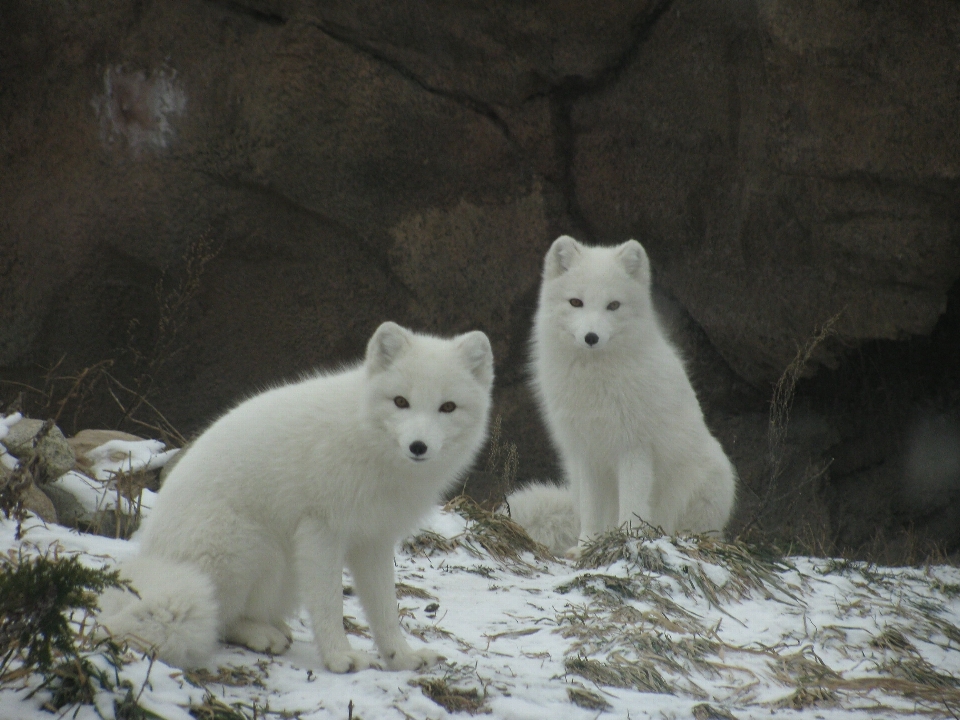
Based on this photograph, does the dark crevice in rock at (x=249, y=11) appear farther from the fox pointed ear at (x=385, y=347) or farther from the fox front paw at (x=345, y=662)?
the fox front paw at (x=345, y=662)

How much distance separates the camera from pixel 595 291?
5.01 metres

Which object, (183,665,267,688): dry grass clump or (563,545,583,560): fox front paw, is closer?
(183,665,267,688): dry grass clump

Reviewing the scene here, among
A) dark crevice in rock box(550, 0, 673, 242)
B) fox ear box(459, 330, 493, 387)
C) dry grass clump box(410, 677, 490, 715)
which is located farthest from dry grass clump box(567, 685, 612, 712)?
dark crevice in rock box(550, 0, 673, 242)

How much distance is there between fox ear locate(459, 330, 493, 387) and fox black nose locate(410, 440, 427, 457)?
0.42 meters

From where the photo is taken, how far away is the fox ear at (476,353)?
10.5 ft

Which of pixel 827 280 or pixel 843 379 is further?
pixel 843 379

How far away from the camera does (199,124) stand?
609 cm

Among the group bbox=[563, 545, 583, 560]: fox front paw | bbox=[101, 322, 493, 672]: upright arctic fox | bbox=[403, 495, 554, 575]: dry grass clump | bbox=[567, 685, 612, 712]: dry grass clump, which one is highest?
bbox=[101, 322, 493, 672]: upright arctic fox

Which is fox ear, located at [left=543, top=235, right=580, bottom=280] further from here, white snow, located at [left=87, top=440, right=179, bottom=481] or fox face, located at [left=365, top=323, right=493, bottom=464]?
white snow, located at [left=87, top=440, right=179, bottom=481]

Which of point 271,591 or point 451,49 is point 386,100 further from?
point 271,591

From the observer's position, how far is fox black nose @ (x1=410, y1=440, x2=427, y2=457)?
287cm

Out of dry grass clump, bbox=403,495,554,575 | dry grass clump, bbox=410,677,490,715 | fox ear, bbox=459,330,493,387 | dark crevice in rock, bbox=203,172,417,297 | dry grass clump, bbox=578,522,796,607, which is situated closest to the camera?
dry grass clump, bbox=410,677,490,715

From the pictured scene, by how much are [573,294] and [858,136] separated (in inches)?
81.3

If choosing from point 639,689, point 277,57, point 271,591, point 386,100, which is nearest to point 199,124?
point 277,57
